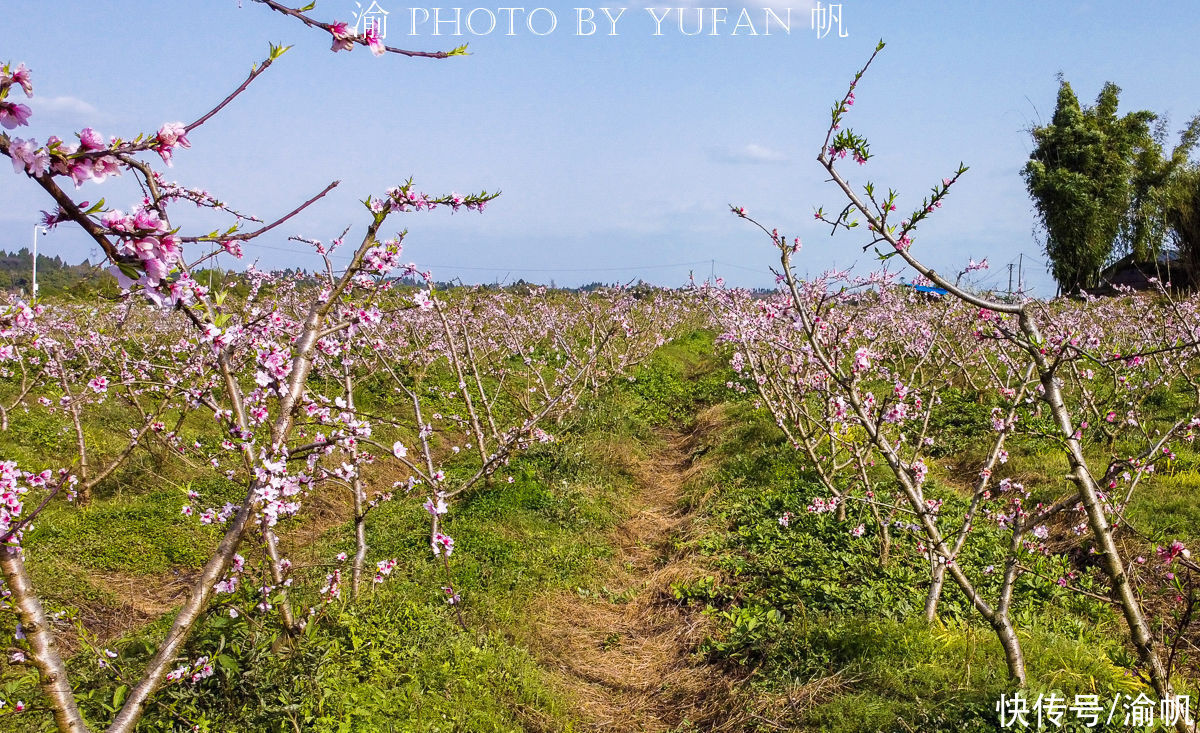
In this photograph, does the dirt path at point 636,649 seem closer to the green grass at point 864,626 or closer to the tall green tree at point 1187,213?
the green grass at point 864,626

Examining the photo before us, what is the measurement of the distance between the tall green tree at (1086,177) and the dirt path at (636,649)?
103ft

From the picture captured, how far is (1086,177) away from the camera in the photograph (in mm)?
30516

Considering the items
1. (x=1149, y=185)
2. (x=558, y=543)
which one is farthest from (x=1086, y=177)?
(x=558, y=543)

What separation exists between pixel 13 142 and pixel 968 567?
646cm

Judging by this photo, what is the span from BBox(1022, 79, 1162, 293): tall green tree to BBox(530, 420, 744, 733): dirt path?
3132cm

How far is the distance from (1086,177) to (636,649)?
34.5 m

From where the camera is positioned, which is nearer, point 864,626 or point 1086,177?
point 864,626

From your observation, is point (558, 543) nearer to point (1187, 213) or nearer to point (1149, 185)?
point (1187, 213)

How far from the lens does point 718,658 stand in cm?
498

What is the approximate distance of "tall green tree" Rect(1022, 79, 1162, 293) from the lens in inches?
1206

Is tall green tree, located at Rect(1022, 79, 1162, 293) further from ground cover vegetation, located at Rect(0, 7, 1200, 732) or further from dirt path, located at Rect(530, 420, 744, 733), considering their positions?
dirt path, located at Rect(530, 420, 744, 733)

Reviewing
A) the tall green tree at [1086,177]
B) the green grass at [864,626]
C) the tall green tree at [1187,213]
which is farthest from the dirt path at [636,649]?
the tall green tree at [1086,177]

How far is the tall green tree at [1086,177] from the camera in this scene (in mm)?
30625

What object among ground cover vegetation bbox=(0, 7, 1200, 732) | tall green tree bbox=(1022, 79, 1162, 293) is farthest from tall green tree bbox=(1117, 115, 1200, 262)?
ground cover vegetation bbox=(0, 7, 1200, 732)
